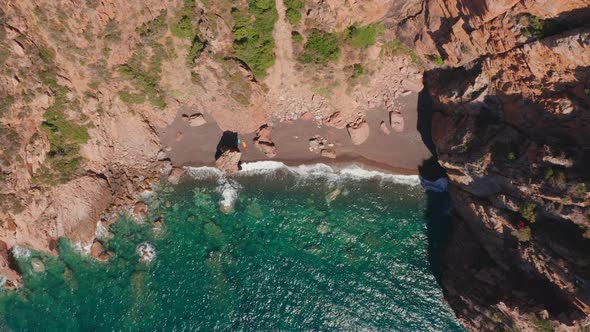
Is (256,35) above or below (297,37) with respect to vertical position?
above

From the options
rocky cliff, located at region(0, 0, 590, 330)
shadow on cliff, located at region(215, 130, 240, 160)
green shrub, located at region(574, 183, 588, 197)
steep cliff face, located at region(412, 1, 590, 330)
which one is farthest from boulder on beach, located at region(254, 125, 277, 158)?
green shrub, located at region(574, 183, 588, 197)

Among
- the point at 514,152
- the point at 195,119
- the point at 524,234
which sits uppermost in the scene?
the point at 195,119

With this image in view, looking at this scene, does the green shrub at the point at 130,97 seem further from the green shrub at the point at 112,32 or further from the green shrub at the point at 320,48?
the green shrub at the point at 320,48

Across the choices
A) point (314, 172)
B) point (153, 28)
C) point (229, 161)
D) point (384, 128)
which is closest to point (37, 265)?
point (229, 161)

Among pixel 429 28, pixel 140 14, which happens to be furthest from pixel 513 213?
pixel 140 14

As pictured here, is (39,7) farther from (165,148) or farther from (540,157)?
(540,157)

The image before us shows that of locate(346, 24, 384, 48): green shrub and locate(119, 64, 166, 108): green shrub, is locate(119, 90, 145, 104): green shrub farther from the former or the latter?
locate(346, 24, 384, 48): green shrub

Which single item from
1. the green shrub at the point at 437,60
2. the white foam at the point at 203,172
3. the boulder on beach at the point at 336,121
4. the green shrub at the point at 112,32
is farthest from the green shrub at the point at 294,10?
the white foam at the point at 203,172

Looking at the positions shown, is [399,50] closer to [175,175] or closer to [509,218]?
[509,218]
